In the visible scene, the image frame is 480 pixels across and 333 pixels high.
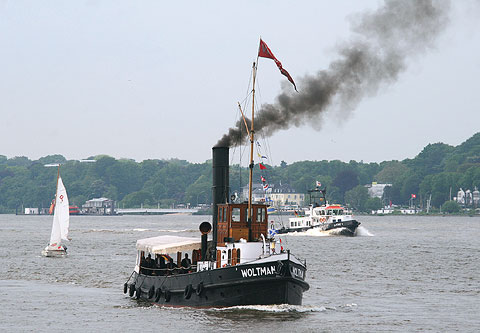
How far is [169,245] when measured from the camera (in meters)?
45.8

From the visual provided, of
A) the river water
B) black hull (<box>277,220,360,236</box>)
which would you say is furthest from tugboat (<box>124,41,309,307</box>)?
black hull (<box>277,220,360,236</box>)

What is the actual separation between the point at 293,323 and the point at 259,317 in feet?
5.54

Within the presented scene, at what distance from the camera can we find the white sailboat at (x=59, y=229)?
89562 mm

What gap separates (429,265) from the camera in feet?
257

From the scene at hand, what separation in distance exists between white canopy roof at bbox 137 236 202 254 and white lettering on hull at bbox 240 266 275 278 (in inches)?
257

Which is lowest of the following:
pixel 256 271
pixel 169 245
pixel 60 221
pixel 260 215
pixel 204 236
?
pixel 256 271

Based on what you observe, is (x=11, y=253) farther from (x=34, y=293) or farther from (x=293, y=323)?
(x=293, y=323)

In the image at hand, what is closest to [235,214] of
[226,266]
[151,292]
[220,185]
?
[220,185]

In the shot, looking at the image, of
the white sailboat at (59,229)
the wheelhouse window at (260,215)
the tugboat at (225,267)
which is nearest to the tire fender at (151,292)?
the tugboat at (225,267)

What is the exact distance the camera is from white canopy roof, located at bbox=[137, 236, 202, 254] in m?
45.6

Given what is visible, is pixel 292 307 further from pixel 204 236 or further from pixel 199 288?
pixel 204 236

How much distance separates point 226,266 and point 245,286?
5.52ft

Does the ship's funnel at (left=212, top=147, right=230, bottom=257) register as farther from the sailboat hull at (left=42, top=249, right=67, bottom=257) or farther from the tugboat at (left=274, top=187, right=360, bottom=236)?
the tugboat at (left=274, top=187, right=360, bottom=236)

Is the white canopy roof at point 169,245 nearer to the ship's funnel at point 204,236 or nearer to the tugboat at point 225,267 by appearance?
the tugboat at point 225,267
